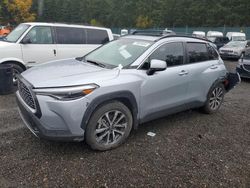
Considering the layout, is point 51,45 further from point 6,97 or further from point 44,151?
point 44,151

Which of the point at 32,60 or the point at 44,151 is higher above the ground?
the point at 32,60

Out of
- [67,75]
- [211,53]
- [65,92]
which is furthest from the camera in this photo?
[211,53]

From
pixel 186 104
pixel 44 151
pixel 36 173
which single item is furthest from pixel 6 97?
pixel 186 104

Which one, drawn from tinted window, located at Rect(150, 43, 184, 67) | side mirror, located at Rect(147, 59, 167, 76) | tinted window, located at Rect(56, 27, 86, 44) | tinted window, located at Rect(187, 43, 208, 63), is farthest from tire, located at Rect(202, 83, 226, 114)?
tinted window, located at Rect(56, 27, 86, 44)

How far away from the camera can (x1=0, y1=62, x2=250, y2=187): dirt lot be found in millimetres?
3252

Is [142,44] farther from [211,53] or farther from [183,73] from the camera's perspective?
[211,53]

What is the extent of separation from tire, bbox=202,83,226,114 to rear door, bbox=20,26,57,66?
4554 mm

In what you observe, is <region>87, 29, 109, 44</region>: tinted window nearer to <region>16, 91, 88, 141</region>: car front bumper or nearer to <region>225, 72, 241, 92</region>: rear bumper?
<region>225, 72, 241, 92</region>: rear bumper

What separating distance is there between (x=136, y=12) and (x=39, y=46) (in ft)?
186

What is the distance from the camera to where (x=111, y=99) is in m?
3.68

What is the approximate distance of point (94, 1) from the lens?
72.0 meters

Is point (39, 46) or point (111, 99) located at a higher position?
point (39, 46)

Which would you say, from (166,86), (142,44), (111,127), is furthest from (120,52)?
(111,127)

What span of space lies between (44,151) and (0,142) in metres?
0.80
